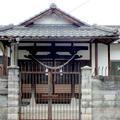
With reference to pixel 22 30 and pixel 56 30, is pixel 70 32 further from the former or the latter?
pixel 22 30

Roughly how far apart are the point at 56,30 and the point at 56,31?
352 millimetres

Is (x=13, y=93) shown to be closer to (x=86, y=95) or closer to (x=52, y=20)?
(x=86, y=95)

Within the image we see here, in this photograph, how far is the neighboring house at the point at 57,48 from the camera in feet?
61.7

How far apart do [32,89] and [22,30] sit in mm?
3389

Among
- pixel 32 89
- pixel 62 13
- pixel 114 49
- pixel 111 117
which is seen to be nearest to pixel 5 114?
pixel 32 89

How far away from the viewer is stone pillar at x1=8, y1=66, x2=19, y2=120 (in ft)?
49.5

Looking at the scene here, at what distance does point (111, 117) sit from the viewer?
50.4ft

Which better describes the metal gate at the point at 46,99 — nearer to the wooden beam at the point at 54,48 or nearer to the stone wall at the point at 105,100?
the stone wall at the point at 105,100

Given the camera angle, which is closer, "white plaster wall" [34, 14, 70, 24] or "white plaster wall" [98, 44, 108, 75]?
"white plaster wall" [98, 44, 108, 75]

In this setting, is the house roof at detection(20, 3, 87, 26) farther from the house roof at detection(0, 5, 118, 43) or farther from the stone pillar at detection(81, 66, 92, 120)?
the stone pillar at detection(81, 66, 92, 120)

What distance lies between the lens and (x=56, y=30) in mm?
19766

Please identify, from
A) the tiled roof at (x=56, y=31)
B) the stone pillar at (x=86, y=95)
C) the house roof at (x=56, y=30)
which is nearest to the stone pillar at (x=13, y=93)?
the stone pillar at (x=86, y=95)

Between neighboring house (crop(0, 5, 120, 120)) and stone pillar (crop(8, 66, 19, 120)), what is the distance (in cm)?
315

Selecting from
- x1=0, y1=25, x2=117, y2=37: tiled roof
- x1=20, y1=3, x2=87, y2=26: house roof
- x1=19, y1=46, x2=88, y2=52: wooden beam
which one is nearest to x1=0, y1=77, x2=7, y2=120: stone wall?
x1=0, y1=25, x2=117, y2=37: tiled roof
